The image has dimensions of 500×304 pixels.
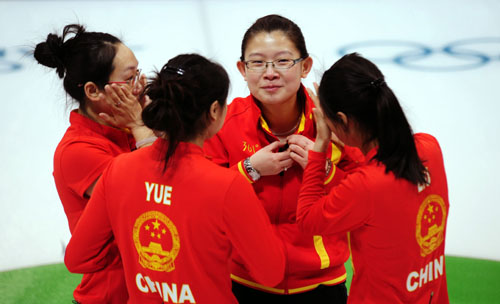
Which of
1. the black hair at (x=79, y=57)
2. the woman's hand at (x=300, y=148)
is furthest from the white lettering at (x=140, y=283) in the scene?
the black hair at (x=79, y=57)

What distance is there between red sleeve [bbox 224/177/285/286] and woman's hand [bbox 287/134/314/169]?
0.44 m

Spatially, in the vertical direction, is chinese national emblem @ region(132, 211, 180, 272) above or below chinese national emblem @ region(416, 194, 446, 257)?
above

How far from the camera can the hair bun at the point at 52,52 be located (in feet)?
7.97

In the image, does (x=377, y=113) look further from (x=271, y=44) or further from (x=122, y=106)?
(x=122, y=106)

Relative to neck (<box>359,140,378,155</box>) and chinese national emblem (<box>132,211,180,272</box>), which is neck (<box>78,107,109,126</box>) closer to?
chinese national emblem (<box>132,211,180,272</box>)

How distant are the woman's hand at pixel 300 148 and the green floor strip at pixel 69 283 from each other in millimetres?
1951

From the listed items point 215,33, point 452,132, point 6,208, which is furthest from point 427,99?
point 6,208

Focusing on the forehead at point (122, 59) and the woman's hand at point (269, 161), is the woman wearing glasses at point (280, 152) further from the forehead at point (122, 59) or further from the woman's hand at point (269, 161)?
the forehead at point (122, 59)

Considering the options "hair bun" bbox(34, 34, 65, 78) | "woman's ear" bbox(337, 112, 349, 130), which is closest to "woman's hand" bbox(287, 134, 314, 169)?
"woman's ear" bbox(337, 112, 349, 130)

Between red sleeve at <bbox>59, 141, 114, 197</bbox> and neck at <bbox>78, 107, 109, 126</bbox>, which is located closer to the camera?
red sleeve at <bbox>59, 141, 114, 197</bbox>

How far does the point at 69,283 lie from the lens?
4156 millimetres

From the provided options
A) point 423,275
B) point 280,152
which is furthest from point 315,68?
point 423,275

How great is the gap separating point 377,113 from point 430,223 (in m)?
0.43

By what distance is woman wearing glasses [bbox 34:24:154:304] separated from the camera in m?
2.30
